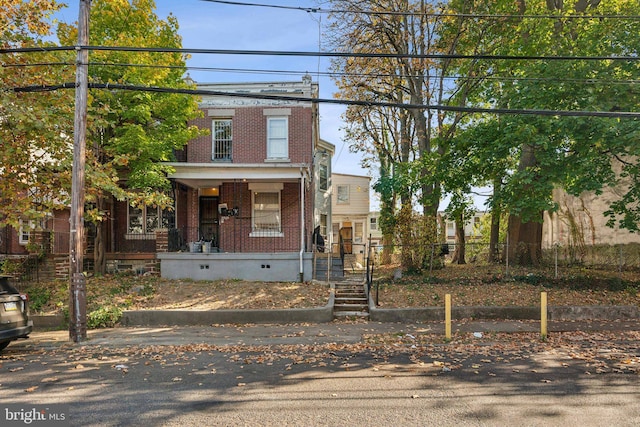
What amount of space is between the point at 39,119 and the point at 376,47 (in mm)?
13277

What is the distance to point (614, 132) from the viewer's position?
10938 mm

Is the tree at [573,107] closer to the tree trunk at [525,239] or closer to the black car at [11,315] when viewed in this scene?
the tree trunk at [525,239]

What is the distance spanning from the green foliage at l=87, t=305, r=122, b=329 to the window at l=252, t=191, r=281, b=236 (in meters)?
7.05

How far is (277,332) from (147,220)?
990cm

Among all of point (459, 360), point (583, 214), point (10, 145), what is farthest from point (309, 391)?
point (583, 214)

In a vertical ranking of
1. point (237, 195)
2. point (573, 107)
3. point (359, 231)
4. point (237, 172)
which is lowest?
point (359, 231)

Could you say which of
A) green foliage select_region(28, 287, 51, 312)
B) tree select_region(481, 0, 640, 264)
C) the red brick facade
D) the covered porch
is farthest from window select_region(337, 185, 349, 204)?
green foliage select_region(28, 287, 51, 312)

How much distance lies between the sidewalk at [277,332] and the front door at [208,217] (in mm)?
7190

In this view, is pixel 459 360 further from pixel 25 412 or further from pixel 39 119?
pixel 39 119

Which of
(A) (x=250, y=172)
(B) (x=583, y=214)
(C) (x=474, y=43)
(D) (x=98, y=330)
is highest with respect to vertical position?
(C) (x=474, y=43)

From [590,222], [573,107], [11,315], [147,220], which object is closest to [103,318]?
[11,315]

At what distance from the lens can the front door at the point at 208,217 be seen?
699 inches

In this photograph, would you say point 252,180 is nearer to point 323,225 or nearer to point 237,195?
point 237,195

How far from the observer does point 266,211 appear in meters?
17.6
